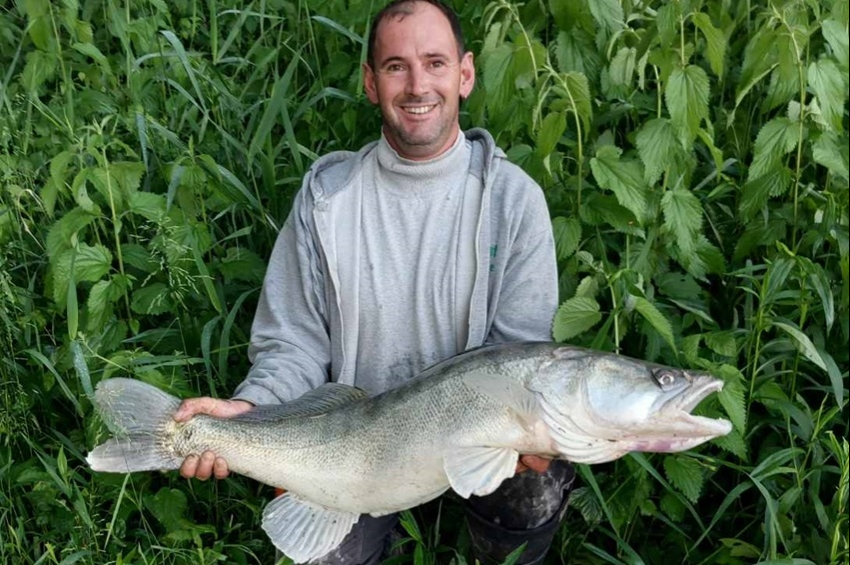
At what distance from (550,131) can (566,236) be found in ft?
1.09

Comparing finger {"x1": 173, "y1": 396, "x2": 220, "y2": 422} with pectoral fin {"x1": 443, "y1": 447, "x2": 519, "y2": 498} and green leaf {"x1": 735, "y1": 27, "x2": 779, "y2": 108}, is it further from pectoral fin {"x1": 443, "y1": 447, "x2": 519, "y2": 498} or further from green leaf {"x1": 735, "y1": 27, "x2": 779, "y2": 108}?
green leaf {"x1": 735, "y1": 27, "x2": 779, "y2": 108}

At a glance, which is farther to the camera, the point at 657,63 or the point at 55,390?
the point at 55,390

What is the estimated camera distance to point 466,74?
3.12 metres

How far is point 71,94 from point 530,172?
1589 millimetres

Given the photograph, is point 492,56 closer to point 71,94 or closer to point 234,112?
point 234,112

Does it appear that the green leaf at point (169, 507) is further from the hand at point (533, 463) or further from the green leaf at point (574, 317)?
the green leaf at point (574, 317)

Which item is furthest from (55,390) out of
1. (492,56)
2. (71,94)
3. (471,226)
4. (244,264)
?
(492,56)

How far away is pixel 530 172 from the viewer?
128 inches

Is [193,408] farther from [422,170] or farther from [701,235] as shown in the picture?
[701,235]

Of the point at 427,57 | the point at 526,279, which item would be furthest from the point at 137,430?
the point at 427,57

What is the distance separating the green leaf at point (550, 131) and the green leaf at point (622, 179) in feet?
0.42

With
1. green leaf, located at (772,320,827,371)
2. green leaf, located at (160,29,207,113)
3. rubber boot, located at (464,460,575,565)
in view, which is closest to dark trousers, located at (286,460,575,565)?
rubber boot, located at (464,460,575,565)

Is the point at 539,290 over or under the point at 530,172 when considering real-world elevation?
under

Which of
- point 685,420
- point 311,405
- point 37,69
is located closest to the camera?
point 685,420
